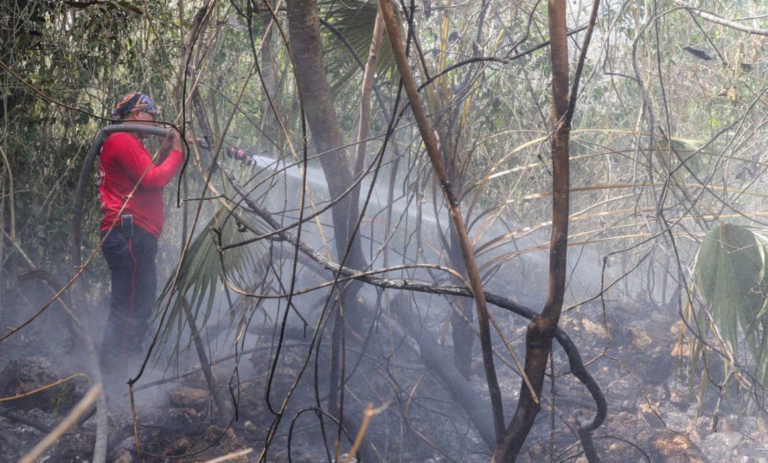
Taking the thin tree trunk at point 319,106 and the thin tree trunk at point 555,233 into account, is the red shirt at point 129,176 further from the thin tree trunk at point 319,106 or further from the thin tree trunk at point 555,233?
the thin tree trunk at point 555,233

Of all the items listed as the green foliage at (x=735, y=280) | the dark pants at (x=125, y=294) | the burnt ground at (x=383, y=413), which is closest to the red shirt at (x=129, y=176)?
the dark pants at (x=125, y=294)

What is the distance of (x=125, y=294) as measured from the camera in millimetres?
3428

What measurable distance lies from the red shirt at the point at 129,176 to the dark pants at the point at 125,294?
0.36 ft

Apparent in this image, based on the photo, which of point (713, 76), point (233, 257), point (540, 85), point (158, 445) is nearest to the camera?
point (158, 445)

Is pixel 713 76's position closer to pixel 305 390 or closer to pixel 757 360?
pixel 757 360

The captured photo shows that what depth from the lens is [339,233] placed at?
3.13 metres

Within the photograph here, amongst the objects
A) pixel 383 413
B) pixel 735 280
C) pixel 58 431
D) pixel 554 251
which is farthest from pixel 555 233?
pixel 383 413

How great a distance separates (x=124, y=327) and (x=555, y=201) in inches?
115

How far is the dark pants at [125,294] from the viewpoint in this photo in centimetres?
335

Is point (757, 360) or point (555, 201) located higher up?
point (555, 201)

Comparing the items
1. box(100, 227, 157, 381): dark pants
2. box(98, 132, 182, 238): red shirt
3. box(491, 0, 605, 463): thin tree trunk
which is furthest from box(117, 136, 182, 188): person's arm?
box(491, 0, 605, 463): thin tree trunk

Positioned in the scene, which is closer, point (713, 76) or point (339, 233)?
point (339, 233)

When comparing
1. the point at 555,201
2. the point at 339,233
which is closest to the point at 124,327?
the point at 339,233

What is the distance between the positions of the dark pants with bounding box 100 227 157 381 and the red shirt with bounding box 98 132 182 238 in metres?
0.11
